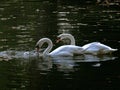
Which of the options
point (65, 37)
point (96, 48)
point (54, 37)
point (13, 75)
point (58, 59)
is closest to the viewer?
point (13, 75)

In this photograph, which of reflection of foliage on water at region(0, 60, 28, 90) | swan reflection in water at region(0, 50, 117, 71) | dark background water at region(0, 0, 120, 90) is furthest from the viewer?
swan reflection in water at region(0, 50, 117, 71)

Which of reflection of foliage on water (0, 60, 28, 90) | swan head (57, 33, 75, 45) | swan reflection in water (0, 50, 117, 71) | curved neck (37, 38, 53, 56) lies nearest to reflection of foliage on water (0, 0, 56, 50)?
curved neck (37, 38, 53, 56)

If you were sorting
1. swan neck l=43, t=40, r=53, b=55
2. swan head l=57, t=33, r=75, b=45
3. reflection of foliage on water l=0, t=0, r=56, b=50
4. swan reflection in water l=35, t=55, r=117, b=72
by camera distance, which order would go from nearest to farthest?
swan reflection in water l=35, t=55, r=117, b=72 < swan neck l=43, t=40, r=53, b=55 < swan head l=57, t=33, r=75, b=45 < reflection of foliage on water l=0, t=0, r=56, b=50

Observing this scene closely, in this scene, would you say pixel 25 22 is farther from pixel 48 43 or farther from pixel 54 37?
pixel 48 43

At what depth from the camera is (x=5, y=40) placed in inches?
1047

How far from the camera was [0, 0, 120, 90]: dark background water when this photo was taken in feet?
64.6

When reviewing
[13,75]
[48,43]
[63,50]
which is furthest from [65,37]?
[13,75]

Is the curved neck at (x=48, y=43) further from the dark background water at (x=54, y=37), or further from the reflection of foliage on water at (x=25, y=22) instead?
the reflection of foliage on water at (x=25, y=22)

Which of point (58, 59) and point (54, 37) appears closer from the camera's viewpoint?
point (58, 59)

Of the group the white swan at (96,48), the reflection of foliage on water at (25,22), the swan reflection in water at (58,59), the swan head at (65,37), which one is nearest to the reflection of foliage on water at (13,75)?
the swan reflection in water at (58,59)

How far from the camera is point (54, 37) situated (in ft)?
89.7

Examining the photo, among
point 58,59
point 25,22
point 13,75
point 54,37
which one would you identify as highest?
Answer: point 25,22

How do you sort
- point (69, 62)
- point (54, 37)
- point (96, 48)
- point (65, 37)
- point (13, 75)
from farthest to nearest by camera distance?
1. point (54, 37)
2. point (65, 37)
3. point (96, 48)
4. point (69, 62)
5. point (13, 75)

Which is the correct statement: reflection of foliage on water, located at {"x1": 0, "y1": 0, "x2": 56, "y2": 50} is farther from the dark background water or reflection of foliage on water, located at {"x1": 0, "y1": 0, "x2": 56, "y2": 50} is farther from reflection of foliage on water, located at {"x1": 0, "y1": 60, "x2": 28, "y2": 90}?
reflection of foliage on water, located at {"x1": 0, "y1": 60, "x2": 28, "y2": 90}
